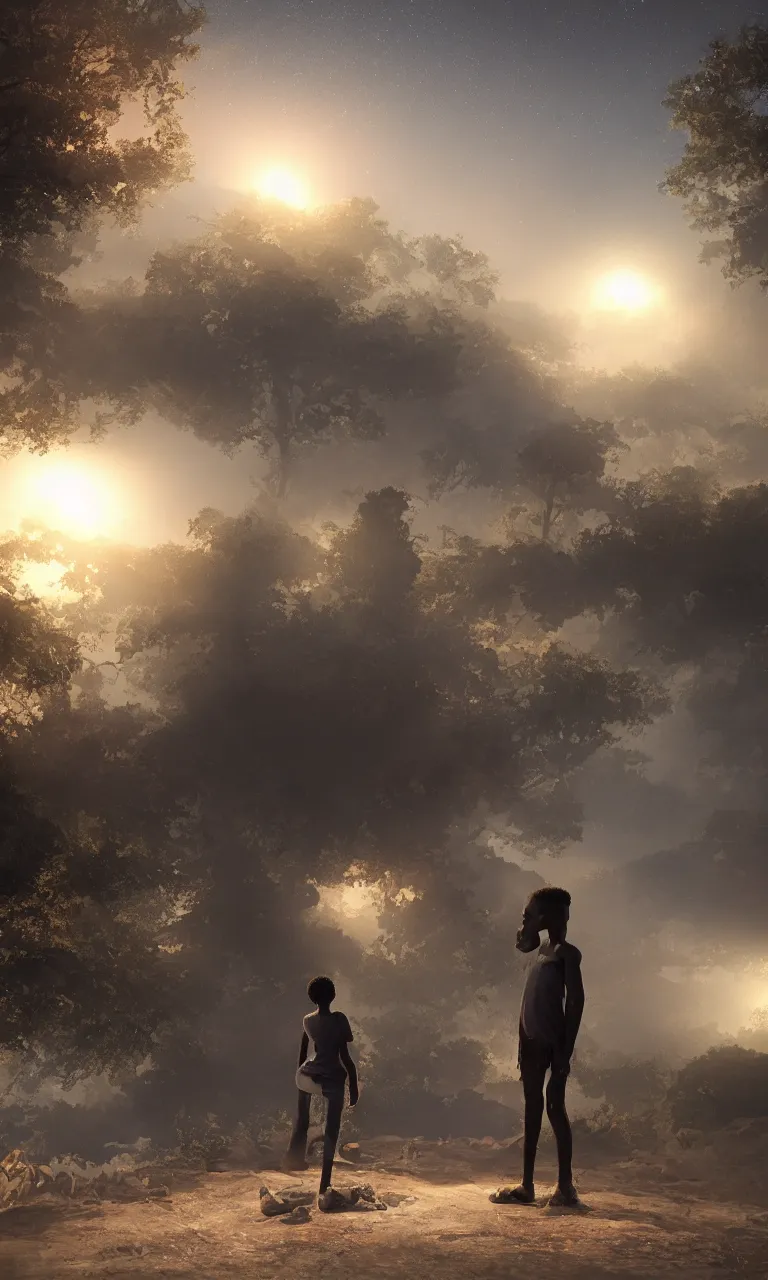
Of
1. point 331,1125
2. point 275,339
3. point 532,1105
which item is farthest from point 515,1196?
point 275,339

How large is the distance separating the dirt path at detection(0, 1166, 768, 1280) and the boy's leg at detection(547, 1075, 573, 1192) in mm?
257

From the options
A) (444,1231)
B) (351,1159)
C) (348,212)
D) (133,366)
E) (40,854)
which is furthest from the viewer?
(348,212)

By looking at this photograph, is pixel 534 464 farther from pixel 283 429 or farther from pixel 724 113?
pixel 724 113

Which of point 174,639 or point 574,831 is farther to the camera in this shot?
point 574,831

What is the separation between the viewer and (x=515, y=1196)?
24.0ft

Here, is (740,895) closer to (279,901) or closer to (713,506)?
(713,506)

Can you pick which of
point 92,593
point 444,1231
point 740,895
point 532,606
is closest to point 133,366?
point 92,593

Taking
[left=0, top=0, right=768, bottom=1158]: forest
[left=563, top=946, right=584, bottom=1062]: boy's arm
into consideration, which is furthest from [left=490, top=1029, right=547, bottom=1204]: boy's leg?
[left=0, top=0, right=768, bottom=1158]: forest

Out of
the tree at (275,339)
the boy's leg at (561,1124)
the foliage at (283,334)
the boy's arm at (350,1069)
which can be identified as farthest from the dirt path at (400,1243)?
the tree at (275,339)

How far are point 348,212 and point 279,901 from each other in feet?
89.8

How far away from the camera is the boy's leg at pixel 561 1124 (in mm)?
6574

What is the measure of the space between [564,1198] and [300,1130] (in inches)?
127

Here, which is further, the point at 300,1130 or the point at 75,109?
the point at 75,109

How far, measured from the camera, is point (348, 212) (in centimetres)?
3606
